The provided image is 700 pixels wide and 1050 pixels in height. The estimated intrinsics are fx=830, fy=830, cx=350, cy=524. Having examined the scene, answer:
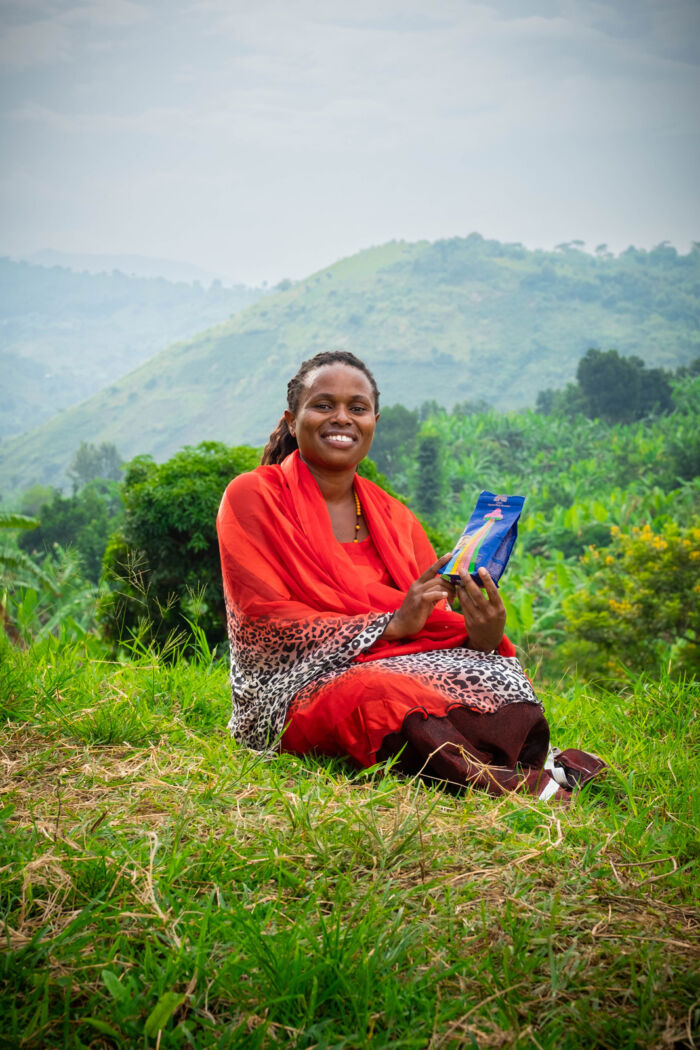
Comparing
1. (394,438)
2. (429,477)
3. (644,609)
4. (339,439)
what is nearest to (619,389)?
(394,438)

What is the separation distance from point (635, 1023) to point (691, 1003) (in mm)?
137

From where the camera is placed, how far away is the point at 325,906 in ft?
6.26

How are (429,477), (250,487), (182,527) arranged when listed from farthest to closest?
(429,477)
(182,527)
(250,487)

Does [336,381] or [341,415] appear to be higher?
[336,381]

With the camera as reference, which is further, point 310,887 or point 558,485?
point 558,485

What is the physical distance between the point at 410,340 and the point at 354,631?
363 ft

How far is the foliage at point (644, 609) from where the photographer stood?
9547 mm

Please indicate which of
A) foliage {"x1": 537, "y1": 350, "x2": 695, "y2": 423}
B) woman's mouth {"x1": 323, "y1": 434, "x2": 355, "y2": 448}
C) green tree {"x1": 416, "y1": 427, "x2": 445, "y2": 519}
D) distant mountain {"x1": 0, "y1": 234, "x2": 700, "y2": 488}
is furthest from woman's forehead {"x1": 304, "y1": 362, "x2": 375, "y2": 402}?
distant mountain {"x1": 0, "y1": 234, "x2": 700, "y2": 488}

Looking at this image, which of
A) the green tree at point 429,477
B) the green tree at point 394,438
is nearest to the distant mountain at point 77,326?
the green tree at point 394,438

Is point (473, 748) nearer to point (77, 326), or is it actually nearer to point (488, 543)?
point (488, 543)

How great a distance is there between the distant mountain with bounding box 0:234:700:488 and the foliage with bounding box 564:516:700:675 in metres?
84.5

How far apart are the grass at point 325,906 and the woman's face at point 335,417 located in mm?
1178

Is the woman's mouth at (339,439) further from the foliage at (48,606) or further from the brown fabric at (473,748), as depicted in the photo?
the foliage at (48,606)

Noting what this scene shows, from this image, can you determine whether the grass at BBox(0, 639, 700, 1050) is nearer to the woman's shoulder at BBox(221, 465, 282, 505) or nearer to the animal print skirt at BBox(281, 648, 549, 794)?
the animal print skirt at BBox(281, 648, 549, 794)
